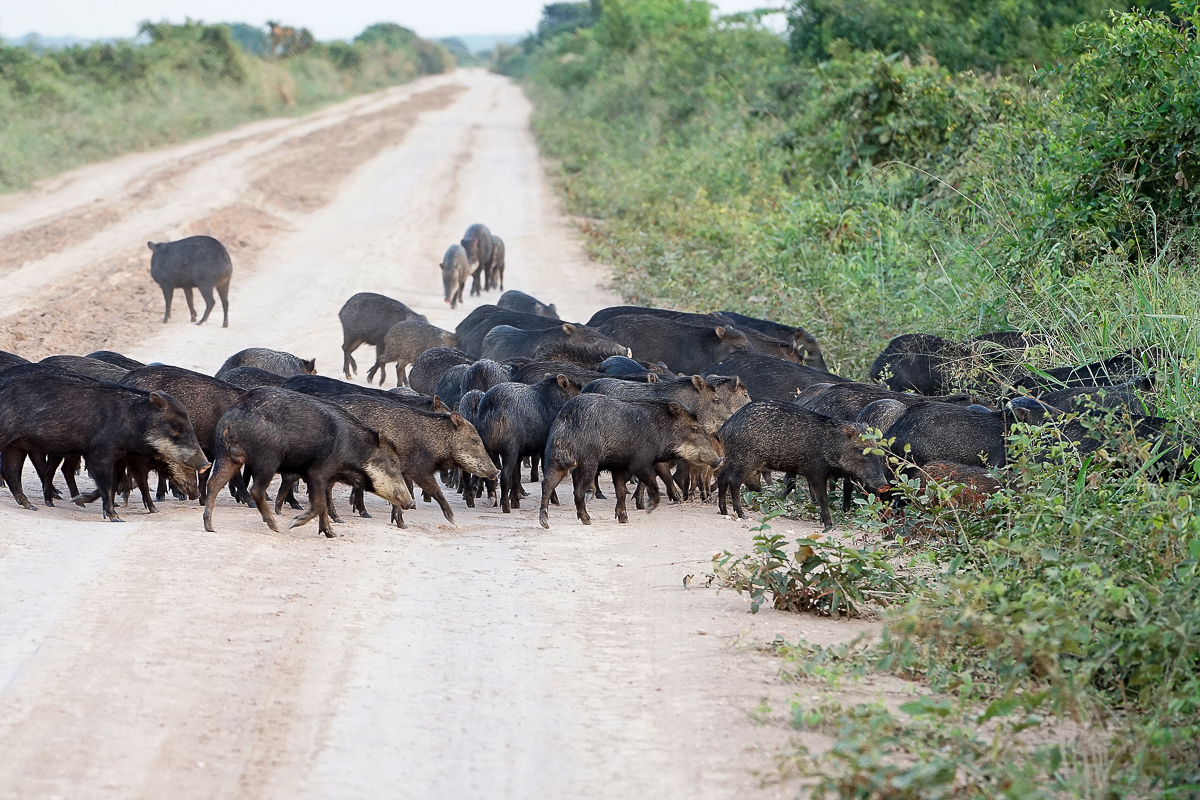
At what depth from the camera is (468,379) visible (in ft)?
30.7

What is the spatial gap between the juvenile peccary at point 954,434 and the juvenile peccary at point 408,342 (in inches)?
203

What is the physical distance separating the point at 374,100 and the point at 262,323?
36520mm

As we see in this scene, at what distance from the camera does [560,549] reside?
7.05 m

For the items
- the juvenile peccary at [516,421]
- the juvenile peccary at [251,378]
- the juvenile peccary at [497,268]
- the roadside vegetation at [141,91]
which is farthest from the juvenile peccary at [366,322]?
the roadside vegetation at [141,91]

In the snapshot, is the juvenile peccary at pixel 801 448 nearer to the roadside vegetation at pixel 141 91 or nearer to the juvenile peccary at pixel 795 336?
the juvenile peccary at pixel 795 336

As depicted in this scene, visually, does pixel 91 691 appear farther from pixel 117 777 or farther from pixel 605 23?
pixel 605 23

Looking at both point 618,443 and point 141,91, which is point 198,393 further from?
point 141,91

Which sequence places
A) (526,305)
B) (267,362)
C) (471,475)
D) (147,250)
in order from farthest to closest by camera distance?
(147,250) → (526,305) → (267,362) → (471,475)

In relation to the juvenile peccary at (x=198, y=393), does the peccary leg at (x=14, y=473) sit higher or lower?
lower

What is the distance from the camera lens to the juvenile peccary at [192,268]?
1373cm

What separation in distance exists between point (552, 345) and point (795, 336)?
2349mm

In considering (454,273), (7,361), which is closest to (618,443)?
(7,361)

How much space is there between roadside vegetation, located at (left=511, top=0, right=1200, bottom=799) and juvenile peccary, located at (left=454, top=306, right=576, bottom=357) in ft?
9.47

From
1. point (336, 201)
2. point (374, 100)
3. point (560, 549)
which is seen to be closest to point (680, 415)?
point (560, 549)
